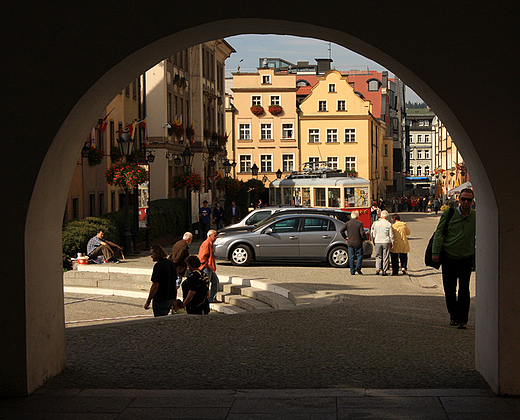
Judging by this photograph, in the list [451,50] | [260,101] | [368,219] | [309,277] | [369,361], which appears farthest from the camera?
[260,101]

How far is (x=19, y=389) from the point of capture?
617 centimetres

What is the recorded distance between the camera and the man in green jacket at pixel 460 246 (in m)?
9.32

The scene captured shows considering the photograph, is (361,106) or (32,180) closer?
(32,180)

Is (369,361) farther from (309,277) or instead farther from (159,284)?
(309,277)

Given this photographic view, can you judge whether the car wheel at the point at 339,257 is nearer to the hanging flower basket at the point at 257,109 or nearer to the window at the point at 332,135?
the hanging flower basket at the point at 257,109

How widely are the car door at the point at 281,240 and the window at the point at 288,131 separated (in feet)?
164

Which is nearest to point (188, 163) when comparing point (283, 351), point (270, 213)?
point (270, 213)

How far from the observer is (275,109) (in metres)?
70.2

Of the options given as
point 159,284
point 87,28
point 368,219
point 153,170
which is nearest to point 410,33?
point 87,28

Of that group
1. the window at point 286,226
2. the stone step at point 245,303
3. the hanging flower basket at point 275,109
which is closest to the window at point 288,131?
the hanging flower basket at point 275,109

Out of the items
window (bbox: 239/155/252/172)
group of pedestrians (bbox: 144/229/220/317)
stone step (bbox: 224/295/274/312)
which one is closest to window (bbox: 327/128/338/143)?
window (bbox: 239/155/252/172)

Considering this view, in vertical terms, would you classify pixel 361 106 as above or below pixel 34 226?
above

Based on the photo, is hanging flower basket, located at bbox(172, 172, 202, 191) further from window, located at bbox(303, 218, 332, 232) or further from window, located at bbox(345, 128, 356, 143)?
window, located at bbox(345, 128, 356, 143)

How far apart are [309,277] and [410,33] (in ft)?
41.4
